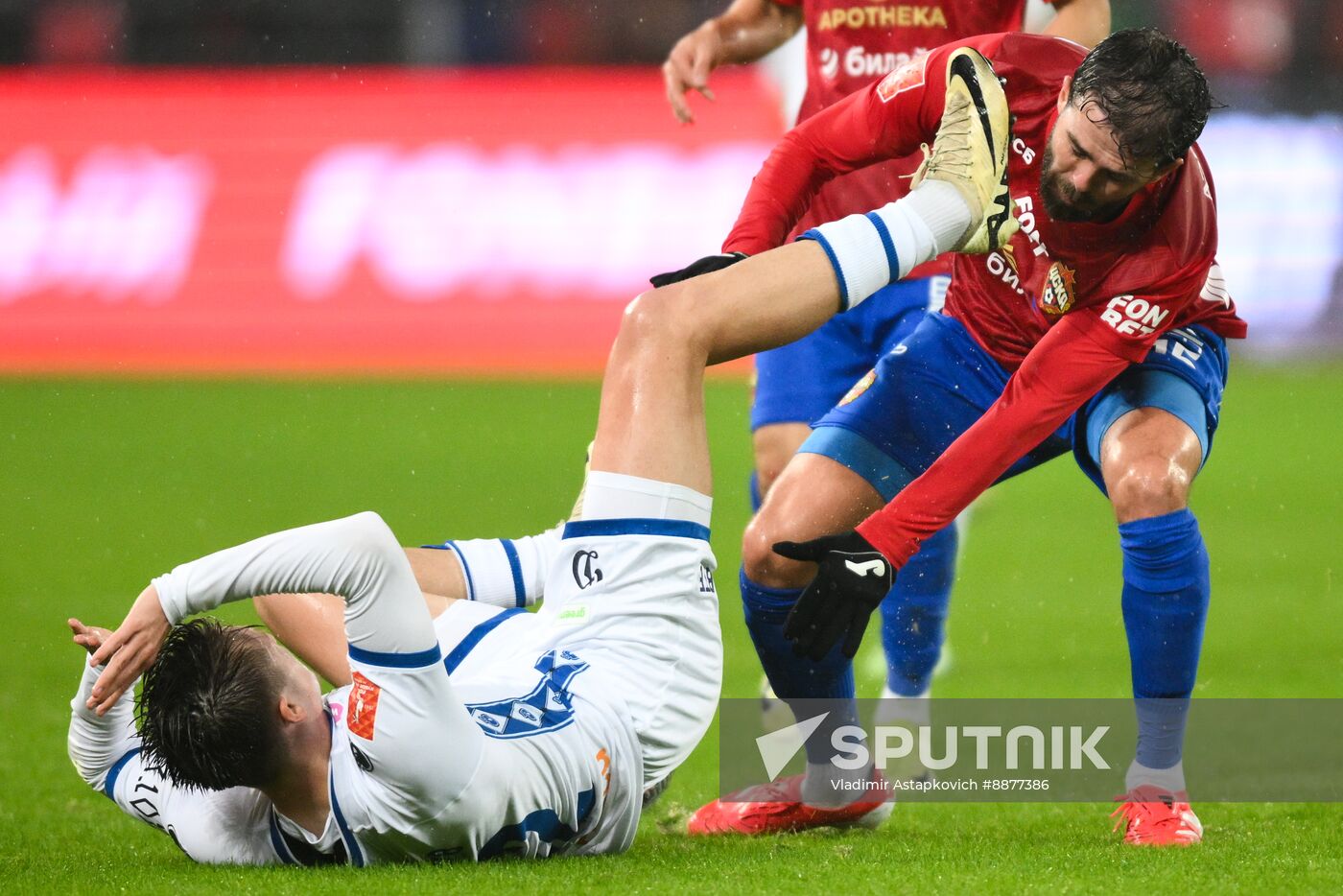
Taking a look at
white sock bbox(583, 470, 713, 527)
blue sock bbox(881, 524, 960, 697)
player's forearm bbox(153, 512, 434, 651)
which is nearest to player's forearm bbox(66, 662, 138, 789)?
player's forearm bbox(153, 512, 434, 651)

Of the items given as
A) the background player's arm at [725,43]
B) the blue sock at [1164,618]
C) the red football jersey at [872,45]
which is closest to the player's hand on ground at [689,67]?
the background player's arm at [725,43]

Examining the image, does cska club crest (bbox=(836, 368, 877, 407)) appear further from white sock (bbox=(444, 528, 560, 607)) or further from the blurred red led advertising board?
the blurred red led advertising board

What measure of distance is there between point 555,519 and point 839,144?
3.37 meters

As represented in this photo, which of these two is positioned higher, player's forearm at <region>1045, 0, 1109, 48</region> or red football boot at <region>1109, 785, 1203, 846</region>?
player's forearm at <region>1045, 0, 1109, 48</region>

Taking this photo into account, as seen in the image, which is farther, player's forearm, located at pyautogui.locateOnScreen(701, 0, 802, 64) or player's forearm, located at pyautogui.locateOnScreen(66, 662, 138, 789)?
player's forearm, located at pyautogui.locateOnScreen(701, 0, 802, 64)

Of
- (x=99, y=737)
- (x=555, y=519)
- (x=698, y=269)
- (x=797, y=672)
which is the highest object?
(x=698, y=269)

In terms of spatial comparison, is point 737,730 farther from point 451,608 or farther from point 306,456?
point 306,456

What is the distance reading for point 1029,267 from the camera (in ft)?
11.4

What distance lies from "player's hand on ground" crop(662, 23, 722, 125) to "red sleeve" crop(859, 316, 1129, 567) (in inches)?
60.1

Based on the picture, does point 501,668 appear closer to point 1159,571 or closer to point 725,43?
point 1159,571

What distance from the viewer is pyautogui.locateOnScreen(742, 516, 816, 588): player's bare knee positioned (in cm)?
344

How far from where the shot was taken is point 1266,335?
35.5 ft

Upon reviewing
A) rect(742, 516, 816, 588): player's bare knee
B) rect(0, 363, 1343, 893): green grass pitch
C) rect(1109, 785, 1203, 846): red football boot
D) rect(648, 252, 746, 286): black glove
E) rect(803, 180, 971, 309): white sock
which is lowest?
rect(0, 363, 1343, 893): green grass pitch

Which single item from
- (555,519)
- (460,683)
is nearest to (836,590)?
(460,683)
